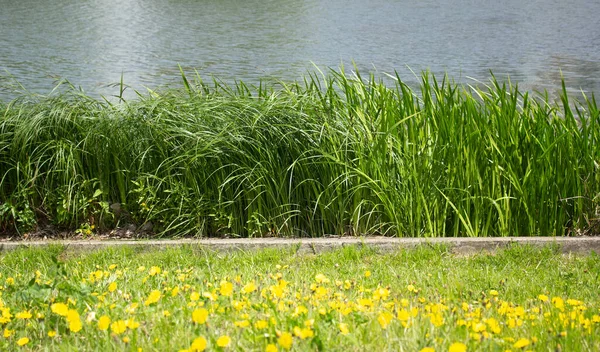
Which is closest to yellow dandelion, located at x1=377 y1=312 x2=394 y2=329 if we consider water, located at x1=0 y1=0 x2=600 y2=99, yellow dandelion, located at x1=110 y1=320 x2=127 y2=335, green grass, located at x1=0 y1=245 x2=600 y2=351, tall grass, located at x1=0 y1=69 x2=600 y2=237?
green grass, located at x1=0 y1=245 x2=600 y2=351

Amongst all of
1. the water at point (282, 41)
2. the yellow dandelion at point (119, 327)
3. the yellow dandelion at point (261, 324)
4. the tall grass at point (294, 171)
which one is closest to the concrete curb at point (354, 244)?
the tall grass at point (294, 171)

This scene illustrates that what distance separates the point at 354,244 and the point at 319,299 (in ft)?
5.16

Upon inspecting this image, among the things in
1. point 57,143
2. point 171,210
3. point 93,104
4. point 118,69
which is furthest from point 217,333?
point 118,69

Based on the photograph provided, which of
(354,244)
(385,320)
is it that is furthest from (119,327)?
(354,244)

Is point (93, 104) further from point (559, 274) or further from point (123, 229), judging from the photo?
point (559, 274)

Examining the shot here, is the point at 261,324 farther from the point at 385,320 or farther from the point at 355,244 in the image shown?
the point at 355,244

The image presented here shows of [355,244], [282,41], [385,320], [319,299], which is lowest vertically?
[282,41]

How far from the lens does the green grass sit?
2779 mm

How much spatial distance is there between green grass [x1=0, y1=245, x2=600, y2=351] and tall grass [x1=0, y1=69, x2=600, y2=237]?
0.51m

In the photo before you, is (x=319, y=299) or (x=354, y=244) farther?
(x=354, y=244)

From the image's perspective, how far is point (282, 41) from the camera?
2378 centimetres

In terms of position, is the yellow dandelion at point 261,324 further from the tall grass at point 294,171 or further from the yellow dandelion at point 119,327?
the tall grass at point 294,171

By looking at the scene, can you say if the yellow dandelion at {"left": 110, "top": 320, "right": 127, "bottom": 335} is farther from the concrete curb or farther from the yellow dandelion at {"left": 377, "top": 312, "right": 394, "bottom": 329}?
the concrete curb

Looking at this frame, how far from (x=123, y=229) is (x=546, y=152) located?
2942 mm
